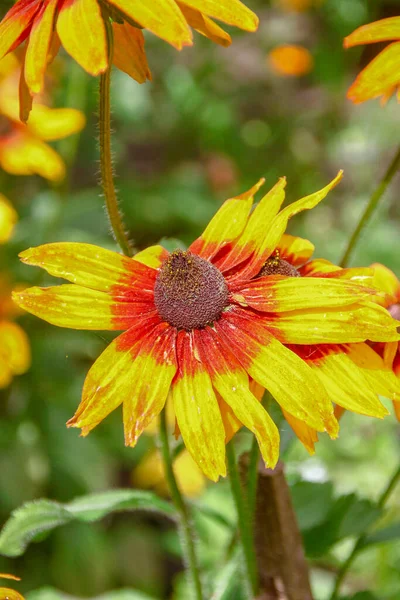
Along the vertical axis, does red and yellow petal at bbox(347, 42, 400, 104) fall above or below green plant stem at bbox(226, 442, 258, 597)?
above

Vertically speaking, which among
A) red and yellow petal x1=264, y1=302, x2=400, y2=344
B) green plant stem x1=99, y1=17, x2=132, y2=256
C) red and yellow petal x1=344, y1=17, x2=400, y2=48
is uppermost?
red and yellow petal x1=344, y1=17, x2=400, y2=48

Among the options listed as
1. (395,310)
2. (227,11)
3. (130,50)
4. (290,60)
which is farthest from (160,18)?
(290,60)

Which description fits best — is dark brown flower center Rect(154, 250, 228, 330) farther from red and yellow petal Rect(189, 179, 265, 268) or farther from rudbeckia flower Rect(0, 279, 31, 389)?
rudbeckia flower Rect(0, 279, 31, 389)

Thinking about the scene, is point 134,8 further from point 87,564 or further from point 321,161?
point 321,161

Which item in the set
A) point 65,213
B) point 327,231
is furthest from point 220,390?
point 327,231

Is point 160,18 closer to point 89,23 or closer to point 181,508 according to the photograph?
point 89,23

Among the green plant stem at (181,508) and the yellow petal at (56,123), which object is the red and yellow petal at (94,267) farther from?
the yellow petal at (56,123)

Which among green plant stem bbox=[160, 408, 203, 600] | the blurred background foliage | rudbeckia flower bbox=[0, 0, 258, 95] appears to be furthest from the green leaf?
rudbeckia flower bbox=[0, 0, 258, 95]
